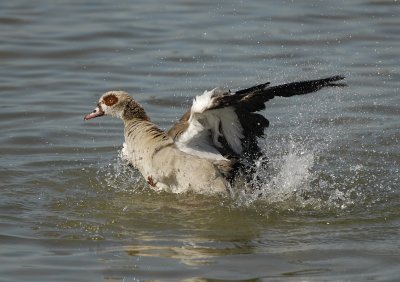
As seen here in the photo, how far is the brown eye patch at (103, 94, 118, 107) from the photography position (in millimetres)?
9367

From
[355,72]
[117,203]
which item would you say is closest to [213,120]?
[117,203]

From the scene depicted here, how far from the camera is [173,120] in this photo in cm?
1121

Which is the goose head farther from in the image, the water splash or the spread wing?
the spread wing

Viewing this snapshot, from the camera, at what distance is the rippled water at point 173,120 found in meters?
6.92

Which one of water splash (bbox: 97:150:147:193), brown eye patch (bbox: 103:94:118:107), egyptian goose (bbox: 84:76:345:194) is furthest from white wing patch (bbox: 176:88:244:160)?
brown eye patch (bbox: 103:94:118:107)

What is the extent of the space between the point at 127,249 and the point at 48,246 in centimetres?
59

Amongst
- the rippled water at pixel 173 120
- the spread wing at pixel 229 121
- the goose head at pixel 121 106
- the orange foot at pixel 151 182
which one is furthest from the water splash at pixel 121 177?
the spread wing at pixel 229 121

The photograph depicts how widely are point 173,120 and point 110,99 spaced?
1.92m

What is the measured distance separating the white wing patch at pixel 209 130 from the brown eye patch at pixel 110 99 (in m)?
1.04

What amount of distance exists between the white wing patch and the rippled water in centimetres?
40

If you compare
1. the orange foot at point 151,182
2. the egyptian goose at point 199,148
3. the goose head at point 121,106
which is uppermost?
the goose head at point 121,106

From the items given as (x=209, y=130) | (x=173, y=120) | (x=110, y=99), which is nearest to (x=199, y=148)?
(x=209, y=130)

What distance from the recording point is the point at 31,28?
15.3m

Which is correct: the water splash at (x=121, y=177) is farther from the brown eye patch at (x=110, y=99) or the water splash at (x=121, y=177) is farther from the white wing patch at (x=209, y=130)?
the white wing patch at (x=209, y=130)
